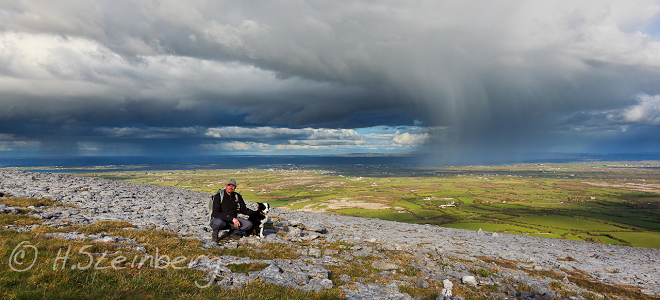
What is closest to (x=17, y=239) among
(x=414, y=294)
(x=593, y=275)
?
(x=414, y=294)

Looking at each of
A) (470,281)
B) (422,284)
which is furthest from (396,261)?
(470,281)

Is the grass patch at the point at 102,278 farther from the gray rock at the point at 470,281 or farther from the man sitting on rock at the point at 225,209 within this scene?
the gray rock at the point at 470,281

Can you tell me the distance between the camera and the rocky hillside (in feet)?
34.0

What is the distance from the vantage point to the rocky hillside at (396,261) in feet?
34.0

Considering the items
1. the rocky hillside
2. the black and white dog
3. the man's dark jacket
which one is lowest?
the rocky hillside

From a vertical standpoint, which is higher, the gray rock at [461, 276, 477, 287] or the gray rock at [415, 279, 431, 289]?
the gray rock at [415, 279, 431, 289]

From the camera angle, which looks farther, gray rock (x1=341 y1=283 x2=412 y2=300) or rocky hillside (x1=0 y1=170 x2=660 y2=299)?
rocky hillside (x1=0 y1=170 x2=660 y2=299)

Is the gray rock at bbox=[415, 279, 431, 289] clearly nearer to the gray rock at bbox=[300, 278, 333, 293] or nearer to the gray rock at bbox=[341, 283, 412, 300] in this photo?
the gray rock at bbox=[341, 283, 412, 300]

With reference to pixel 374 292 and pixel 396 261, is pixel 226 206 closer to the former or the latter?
pixel 374 292

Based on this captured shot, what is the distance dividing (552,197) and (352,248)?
15531 cm

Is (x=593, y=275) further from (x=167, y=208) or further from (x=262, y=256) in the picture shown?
(x=167, y=208)

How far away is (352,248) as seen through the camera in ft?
54.0

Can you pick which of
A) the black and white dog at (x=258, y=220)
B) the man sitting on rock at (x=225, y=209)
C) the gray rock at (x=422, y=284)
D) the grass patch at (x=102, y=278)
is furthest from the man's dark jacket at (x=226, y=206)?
the gray rock at (x=422, y=284)

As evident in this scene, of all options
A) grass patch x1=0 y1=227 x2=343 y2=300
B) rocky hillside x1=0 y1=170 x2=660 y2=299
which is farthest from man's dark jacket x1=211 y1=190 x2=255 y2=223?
grass patch x1=0 y1=227 x2=343 y2=300
